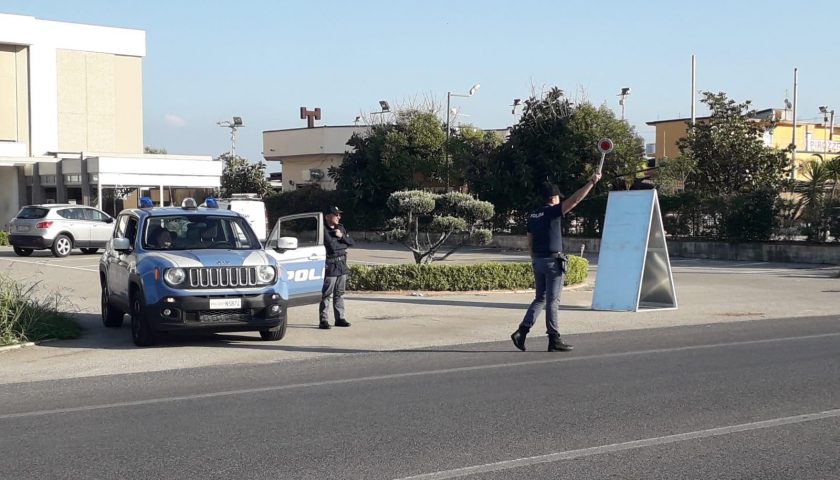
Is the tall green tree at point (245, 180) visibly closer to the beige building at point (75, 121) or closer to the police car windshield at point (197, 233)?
the beige building at point (75, 121)

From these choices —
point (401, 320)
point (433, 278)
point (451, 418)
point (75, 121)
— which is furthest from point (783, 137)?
point (451, 418)

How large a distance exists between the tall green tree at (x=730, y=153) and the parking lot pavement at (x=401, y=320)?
1136cm

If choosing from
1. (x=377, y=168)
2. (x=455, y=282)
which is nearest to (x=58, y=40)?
(x=377, y=168)

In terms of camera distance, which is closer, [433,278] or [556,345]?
[556,345]

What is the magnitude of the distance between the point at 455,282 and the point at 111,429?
11629mm

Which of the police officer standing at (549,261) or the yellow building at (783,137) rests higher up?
the yellow building at (783,137)

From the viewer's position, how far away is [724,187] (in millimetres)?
35406

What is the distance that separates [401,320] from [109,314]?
4.34 m

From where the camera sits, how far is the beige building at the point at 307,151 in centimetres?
6288

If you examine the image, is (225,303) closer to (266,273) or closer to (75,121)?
(266,273)

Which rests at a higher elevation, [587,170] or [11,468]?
[587,170]

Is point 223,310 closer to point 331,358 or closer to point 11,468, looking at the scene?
point 331,358

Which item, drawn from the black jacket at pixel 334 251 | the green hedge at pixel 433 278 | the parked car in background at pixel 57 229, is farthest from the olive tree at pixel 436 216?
the parked car in background at pixel 57 229

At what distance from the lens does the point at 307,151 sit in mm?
64688
